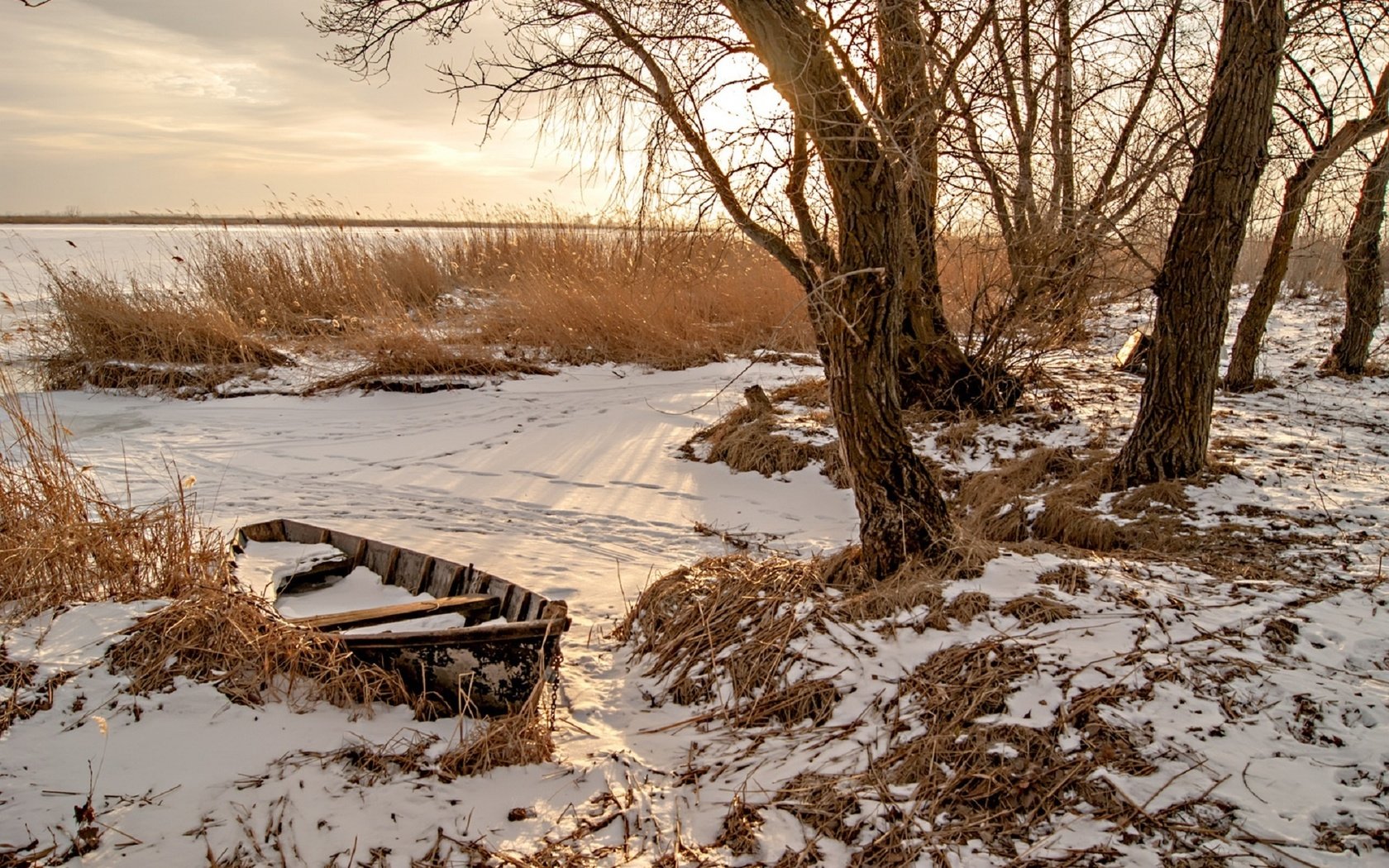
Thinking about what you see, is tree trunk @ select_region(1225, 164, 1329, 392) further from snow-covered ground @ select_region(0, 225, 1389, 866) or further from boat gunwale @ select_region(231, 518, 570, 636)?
boat gunwale @ select_region(231, 518, 570, 636)

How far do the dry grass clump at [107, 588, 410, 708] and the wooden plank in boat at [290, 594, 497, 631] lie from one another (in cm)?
15

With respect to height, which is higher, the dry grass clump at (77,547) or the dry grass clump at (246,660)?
the dry grass clump at (77,547)

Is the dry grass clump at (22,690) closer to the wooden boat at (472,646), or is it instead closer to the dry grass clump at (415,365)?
the wooden boat at (472,646)

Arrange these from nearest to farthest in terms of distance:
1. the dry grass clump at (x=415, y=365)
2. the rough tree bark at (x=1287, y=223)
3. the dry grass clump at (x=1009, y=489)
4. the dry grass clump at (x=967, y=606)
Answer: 1. the dry grass clump at (x=967, y=606)
2. the dry grass clump at (x=1009, y=489)
3. the rough tree bark at (x=1287, y=223)
4. the dry grass clump at (x=415, y=365)

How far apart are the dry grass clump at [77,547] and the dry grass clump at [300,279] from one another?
7.79 m

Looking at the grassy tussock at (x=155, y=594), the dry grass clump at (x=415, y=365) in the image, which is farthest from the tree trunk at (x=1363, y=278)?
the grassy tussock at (x=155, y=594)

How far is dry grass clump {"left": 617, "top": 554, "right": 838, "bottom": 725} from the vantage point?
3.47 meters

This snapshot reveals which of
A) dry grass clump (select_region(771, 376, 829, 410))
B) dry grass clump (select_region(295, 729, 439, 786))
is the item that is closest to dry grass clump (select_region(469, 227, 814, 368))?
dry grass clump (select_region(771, 376, 829, 410))

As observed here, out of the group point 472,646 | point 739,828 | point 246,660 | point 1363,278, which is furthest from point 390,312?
point 1363,278

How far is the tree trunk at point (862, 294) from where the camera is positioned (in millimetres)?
3307

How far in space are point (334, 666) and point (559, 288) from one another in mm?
8457

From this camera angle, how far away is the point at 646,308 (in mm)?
11234

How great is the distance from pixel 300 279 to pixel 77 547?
9.93 meters

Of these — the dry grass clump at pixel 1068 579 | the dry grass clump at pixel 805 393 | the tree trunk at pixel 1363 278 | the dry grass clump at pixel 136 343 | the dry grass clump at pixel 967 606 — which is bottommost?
the dry grass clump at pixel 967 606
